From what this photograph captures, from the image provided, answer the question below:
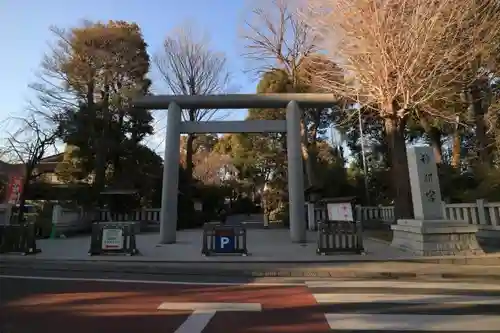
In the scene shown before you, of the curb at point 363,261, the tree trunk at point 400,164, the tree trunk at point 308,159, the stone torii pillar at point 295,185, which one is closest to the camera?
the curb at point 363,261

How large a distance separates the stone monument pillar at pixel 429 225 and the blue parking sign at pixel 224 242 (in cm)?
559

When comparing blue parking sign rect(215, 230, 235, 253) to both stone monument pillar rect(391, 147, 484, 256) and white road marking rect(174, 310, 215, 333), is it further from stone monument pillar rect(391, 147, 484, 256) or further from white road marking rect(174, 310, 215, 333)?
white road marking rect(174, 310, 215, 333)

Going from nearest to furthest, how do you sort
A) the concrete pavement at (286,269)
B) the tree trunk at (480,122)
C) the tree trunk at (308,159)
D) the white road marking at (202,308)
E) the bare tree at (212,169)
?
the white road marking at (202,308) < the concrete pavement at (286,269) < the tree trunk at (480,122) < the tree trunk at (308,159) < the bare tree at (212,169)

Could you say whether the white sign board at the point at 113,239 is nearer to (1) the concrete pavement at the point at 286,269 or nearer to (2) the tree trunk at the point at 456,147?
(1) the concrete pavement at the point at 286,269

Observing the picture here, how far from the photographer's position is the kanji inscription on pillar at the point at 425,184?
1172 cm

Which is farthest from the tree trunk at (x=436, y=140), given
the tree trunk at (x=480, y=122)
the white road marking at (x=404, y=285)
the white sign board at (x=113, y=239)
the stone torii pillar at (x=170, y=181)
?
the white sign board at (x=113, y=239)

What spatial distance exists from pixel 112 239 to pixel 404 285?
27.6ft

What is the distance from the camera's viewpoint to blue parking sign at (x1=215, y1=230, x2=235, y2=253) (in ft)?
37.7

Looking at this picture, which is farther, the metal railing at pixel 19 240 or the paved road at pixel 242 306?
the metal railing at pixel 19 240

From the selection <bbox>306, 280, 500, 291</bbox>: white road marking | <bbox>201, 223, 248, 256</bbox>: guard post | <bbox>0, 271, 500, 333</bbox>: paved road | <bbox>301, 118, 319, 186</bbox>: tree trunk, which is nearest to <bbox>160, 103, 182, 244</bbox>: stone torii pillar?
<bbox>201, 223, 248, 256</bbox>: guard post

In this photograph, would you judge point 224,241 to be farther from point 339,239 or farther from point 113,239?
point 339,239

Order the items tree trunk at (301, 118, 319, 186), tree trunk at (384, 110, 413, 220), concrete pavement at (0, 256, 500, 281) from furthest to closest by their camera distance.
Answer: tree trunk at (301, 118, 319, 186), tree trunk at (384, 110, 413, 220), concrete pavement at (0, 256, 500, 281)

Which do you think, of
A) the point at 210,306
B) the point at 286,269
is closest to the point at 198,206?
the point at 286,269

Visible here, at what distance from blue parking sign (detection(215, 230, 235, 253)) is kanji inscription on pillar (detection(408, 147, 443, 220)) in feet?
19.5
